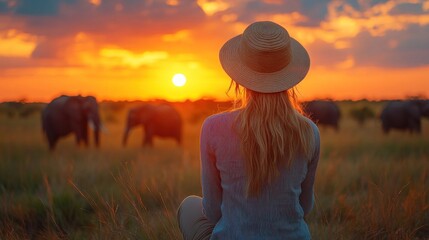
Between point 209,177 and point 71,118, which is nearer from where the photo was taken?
point 209,177

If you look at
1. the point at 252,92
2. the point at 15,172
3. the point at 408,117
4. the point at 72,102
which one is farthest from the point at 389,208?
the point at 408,117

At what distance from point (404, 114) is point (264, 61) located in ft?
62.1

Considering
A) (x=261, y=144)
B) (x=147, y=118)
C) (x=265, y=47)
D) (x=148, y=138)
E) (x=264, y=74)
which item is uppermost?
(x=265, y=47)

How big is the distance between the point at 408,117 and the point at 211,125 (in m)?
19.0

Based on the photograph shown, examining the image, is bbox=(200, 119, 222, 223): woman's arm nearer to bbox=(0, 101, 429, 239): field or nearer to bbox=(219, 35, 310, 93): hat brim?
bbox=(219, 35, 310, 93): hat brim

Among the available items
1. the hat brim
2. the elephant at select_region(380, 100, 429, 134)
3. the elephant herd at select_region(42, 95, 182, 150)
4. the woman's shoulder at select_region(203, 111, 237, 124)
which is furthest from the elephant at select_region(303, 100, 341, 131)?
the woman's shoulder at select_region(203, 111, 237, 124)

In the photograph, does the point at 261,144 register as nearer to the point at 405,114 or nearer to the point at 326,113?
the point at 405,114

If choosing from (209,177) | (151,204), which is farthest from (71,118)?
(209,177)

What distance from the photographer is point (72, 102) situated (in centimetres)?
1534

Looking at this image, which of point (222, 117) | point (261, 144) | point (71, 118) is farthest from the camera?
point (71, 118)

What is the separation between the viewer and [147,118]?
18.3 meters

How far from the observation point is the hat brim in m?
2.57

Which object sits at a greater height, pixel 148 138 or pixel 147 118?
pixel 147 118

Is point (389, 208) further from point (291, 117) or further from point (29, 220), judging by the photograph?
point (29, 220)
